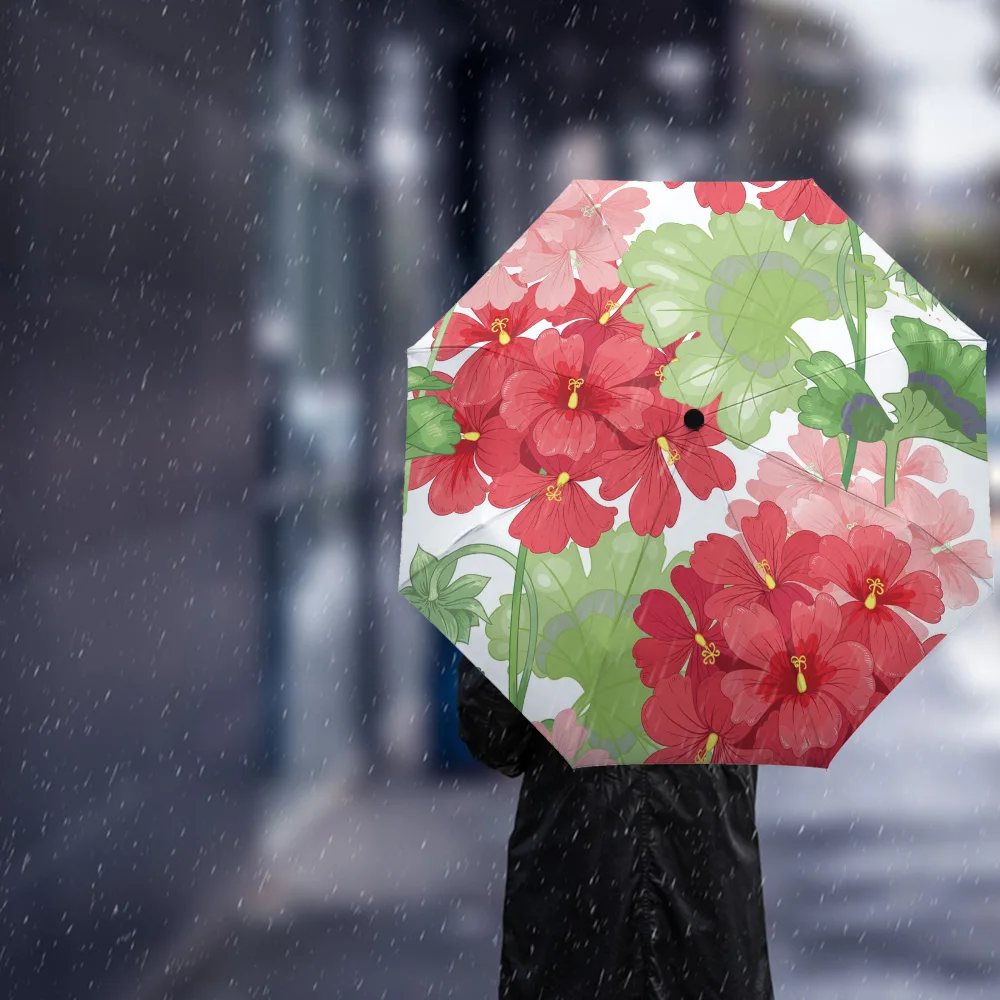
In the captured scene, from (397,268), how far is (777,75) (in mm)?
1361

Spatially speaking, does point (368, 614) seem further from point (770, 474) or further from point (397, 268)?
point (770, 474)

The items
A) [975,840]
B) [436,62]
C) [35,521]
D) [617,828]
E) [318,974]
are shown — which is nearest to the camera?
[617,828]

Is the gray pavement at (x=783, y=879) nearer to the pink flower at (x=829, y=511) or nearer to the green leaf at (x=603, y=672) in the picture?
the green leaf at (x=603, y=672)

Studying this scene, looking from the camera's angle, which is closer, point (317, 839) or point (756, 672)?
point (756, 672)

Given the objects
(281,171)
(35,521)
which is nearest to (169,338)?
(35,521)

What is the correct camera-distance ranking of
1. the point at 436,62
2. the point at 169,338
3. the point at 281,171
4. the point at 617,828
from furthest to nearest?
1. the point at 436,62
2. the point at 281,171
3. the point at 169,338
4. the point at 617,828

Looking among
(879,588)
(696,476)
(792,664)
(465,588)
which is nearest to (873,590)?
(879,588)

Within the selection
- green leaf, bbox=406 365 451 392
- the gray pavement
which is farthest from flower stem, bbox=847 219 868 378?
the gray pavement

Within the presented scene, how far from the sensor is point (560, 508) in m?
1.17

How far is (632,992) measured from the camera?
1.47 metres

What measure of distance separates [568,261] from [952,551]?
20.0 inches

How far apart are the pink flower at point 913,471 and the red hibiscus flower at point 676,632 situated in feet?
0.70

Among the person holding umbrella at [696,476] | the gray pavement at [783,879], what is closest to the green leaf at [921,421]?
the person holding umbrella at [696,476]

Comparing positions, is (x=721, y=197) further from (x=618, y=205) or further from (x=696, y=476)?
(x=696, y=476)
